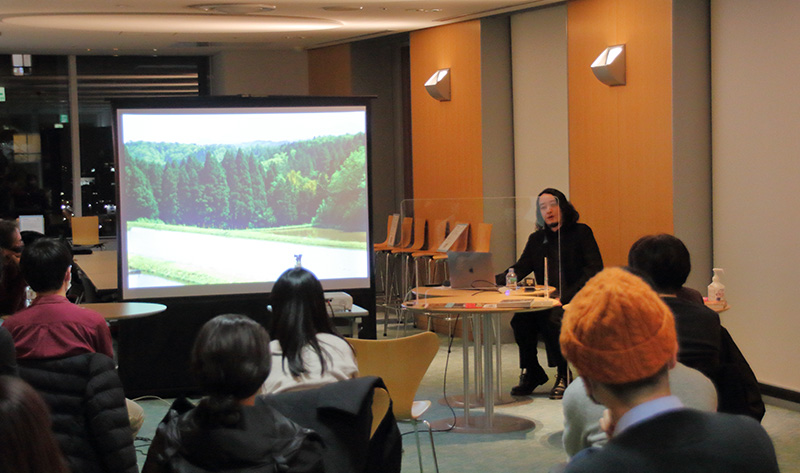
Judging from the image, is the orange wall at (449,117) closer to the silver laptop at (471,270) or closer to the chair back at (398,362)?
the silver laptop at (471,270)

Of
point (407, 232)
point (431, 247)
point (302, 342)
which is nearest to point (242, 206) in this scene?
point (431, 247)

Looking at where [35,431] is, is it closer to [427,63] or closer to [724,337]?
[724,337]

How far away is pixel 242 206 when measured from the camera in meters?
6.50

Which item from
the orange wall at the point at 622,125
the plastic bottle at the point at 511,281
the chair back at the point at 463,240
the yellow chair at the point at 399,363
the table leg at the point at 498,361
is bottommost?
the table leg at the point at 498,361

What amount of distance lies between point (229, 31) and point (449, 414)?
582cm

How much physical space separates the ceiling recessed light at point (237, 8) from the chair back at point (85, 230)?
4.55 meters

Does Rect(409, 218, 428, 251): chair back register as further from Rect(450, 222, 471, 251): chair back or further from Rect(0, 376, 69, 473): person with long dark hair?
Rect(0, 376, 69, 473): person with long dark hair

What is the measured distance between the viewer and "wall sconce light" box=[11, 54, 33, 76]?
1202 cm

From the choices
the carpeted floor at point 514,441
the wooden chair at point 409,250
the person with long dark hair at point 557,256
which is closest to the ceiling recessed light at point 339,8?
the wooden chair at point 409,250

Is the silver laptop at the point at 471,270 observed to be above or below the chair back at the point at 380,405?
above

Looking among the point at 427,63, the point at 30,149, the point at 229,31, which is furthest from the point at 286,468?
the point at 30,149

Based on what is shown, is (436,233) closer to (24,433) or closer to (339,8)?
(339,8)

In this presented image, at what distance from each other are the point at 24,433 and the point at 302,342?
5.56 feet

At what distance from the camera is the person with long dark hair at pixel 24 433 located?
126cm
